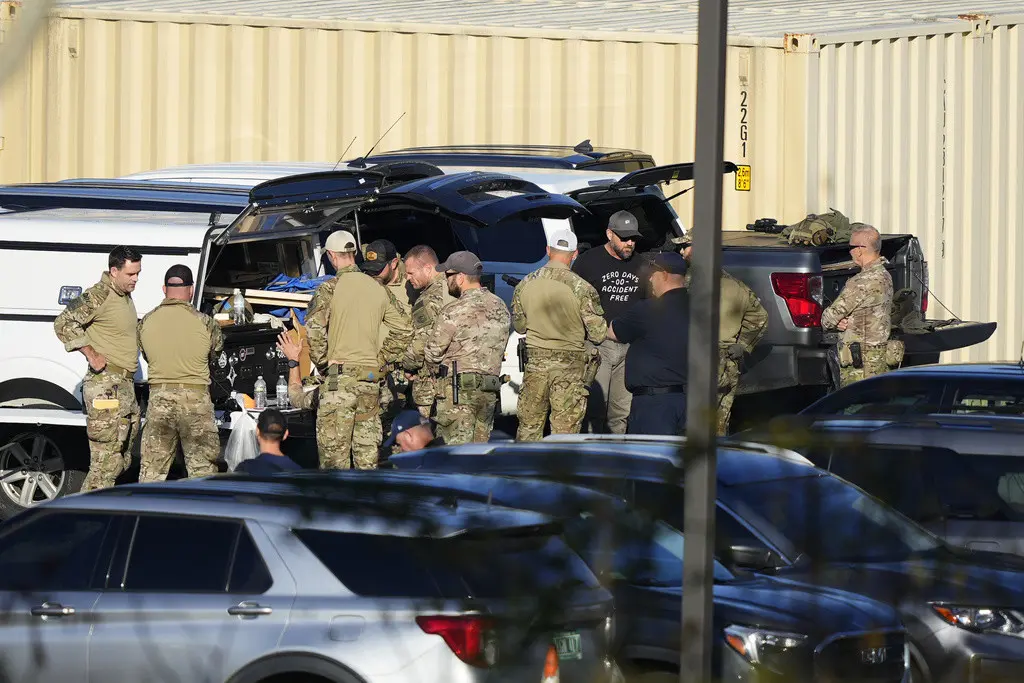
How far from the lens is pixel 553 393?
9914 millimetres

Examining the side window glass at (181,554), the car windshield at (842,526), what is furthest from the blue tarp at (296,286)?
the car windshield at (842,526)

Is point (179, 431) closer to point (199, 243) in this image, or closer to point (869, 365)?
point (199, 243)

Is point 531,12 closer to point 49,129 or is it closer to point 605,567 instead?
point 49,129

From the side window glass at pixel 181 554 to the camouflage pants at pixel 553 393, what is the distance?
4.53 meters

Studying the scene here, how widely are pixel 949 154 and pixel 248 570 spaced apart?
36.5ft

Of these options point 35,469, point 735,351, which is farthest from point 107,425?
point 735,351

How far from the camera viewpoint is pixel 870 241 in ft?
35.5

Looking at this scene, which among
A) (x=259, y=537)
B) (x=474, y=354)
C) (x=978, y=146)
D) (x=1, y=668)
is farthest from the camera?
(x=978, y=146)

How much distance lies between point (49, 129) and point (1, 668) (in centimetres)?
1219

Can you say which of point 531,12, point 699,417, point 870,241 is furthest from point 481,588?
point 531,12

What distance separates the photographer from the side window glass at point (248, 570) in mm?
5125

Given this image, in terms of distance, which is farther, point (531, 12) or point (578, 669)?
point (531, 12)

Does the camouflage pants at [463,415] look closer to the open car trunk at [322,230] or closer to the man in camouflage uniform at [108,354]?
the open car trunk at [322,230]

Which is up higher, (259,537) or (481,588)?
(481,588)
